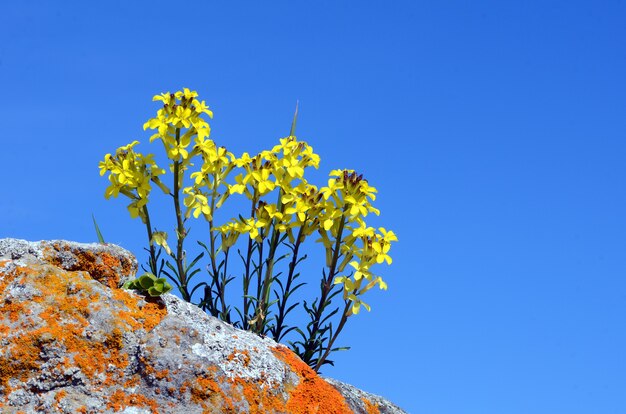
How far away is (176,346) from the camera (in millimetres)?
4504

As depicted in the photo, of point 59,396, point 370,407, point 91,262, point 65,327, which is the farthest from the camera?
point 370,407

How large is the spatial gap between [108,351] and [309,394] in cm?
124

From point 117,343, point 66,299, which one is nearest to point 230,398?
point 117,343

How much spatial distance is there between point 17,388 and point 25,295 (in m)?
0.50

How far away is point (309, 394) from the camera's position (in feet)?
16.1

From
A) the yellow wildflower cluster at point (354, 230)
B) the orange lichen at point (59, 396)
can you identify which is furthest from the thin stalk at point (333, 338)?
the orange lichen at point (59, 396)

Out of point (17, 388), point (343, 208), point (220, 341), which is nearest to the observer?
point (17, 388)

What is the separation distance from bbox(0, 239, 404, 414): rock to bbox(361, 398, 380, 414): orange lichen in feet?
2.03

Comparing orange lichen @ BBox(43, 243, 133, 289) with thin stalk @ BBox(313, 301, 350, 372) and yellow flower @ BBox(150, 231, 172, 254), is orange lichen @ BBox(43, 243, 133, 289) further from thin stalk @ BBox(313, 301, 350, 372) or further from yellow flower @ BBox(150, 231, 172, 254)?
thin stalk @ BBox(313, 301, 350, 372)

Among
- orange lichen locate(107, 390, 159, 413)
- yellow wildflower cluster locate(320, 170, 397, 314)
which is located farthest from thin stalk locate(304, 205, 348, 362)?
orange lichen locate(107, 390, 159, 413)

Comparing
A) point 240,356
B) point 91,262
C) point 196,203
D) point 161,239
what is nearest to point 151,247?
point 161,239

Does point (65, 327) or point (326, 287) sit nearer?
point (65, 327)

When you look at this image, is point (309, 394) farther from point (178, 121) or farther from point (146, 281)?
point (178, 121)

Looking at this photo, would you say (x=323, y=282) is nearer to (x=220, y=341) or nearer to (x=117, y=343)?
(x=220, y=341)
